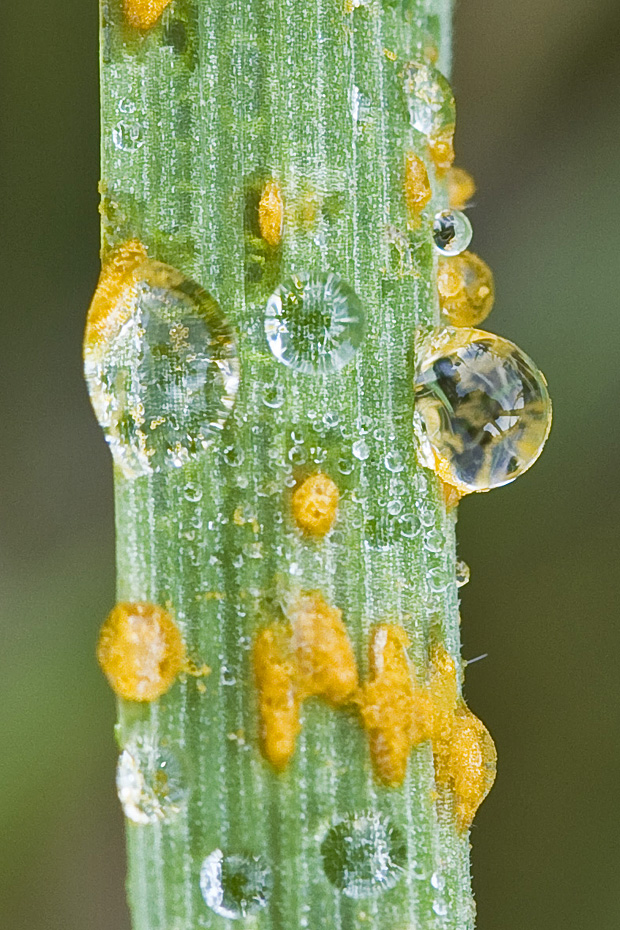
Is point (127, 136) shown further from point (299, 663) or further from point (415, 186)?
point (299, 663)

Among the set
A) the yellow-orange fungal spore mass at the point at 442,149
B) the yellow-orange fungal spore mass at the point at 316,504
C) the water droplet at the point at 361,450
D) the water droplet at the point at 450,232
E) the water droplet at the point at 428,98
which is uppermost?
the water droplet at the point at 428,98

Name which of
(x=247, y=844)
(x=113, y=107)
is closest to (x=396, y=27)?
Result: (x=113, y=107)

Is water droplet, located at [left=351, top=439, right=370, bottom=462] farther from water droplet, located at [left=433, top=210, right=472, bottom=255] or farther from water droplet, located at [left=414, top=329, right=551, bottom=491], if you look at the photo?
water droplet, located at [left=433, top=210, right=472, bottom=255]

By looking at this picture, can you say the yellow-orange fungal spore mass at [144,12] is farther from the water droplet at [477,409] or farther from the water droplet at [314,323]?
the water droplet at [477,409]

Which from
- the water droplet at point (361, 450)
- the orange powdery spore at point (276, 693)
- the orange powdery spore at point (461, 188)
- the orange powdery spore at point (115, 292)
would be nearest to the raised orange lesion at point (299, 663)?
the orange powdery spore at point (276, 693)

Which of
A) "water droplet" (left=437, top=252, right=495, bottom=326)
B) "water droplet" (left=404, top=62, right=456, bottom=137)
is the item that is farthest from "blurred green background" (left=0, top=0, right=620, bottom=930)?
"water droplet" (left=404, top=62, right=456, bottom=137)
